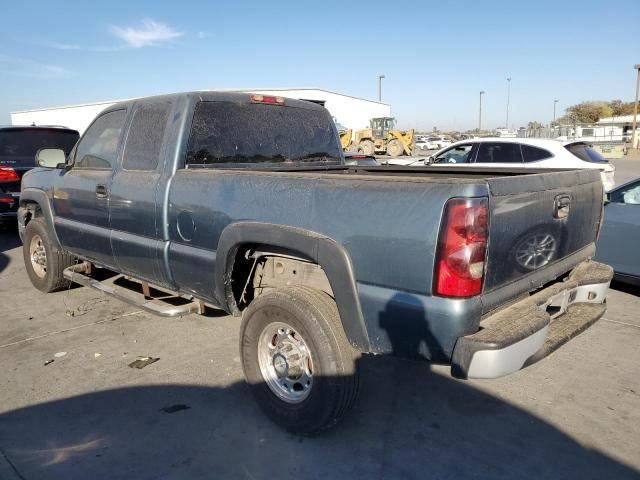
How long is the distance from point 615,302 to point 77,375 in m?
5.23

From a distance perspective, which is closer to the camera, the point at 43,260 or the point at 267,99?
the point at 267,99

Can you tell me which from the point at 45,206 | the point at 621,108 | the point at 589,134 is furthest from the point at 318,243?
the point at 621,108

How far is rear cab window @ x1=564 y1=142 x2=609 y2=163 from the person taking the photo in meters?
9.35

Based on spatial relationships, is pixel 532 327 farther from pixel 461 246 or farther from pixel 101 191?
pixel 101 191

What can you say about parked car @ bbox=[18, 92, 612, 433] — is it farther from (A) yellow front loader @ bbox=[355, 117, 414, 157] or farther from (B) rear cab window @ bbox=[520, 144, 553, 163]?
(A) yellow front loader @ bbox=[355, 117, 414, 157]

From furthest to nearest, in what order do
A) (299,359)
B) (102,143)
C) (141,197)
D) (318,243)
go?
(102,143), (141,197), (299,359), (318,243)

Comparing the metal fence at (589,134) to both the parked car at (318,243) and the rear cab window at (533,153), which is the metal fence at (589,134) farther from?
the parked car at (318,243)

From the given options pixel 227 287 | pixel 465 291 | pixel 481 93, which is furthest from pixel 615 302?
pixel 481 93

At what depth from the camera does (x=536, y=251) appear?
9.25 ft

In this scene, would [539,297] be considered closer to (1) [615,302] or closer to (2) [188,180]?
(2) [188,180]

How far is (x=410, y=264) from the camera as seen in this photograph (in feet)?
7.74

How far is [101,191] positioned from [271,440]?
2571mm

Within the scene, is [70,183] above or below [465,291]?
above

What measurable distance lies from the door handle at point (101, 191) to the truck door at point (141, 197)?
13 centimetres
